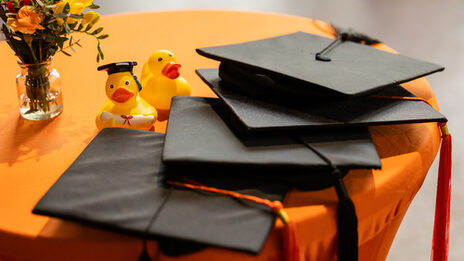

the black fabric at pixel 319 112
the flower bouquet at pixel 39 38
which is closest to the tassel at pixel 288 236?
the black fabric at pixel 319 112

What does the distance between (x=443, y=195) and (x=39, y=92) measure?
0.92 m

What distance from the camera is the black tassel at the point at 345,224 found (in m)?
0.70

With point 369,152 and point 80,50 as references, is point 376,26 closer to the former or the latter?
point 80,50

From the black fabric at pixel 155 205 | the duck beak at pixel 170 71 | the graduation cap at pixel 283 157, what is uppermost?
the duck beak at pixel 170 71

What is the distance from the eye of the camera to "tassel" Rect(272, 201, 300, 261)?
65cm

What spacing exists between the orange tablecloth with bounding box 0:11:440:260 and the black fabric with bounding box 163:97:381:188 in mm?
60

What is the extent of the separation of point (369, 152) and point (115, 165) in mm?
434

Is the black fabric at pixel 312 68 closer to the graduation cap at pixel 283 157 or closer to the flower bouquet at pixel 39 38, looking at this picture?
the graduation cap at pixel 283 157

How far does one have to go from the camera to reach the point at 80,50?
1.38 m

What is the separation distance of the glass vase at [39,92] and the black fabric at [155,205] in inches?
11.2

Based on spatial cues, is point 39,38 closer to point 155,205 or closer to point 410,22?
point 155,205

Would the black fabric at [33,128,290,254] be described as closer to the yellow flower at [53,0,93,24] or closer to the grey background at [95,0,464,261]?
the yellow flower at [53,0,93,24]

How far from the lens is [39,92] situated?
97 centimetres

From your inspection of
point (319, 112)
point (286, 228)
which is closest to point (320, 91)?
point (319, 112)
